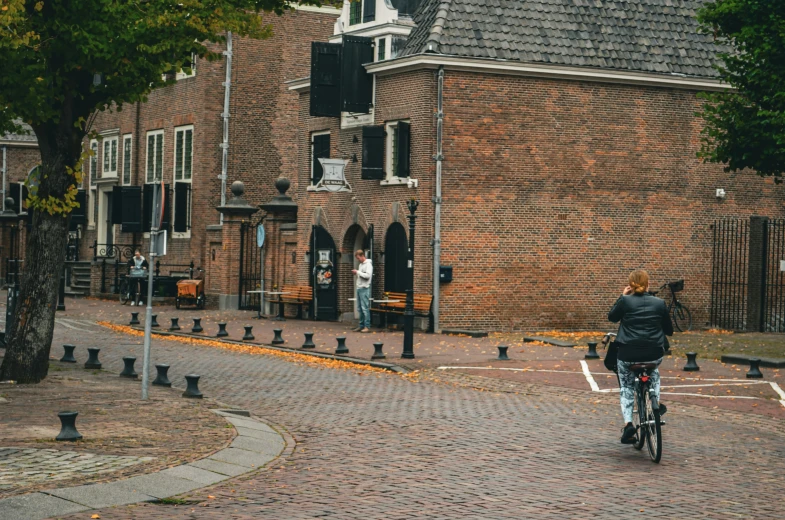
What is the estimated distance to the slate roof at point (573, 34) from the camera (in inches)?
1088

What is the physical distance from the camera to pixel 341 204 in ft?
101

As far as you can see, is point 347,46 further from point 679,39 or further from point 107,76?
point 107,76

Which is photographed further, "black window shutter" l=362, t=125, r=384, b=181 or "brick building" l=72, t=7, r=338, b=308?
"brick building" l=72, t=7, r=338, b=308

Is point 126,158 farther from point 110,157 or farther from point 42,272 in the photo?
point 42,272

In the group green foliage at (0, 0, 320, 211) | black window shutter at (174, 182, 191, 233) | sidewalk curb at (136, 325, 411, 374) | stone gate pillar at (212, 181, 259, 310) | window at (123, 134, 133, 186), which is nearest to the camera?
green foliage at (0, 0, 320, 211)

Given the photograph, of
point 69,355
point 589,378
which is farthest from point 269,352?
point 589,378

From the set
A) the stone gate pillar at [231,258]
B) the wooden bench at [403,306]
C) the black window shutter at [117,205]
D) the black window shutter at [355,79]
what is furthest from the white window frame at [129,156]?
the wooden bench at [403,306]

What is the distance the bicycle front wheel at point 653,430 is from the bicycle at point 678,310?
18.2 m

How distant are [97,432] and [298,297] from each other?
66.6ft

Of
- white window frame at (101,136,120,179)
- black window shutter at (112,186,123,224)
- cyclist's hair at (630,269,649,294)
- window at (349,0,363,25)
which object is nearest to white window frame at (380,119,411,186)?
window at (349,0,363,25)

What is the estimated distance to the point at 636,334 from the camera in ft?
36.7

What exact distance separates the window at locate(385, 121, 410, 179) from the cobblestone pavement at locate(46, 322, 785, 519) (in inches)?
457

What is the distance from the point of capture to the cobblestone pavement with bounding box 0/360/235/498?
9250 mm

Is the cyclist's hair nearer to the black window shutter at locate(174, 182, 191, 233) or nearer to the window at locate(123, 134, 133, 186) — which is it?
the black window shutter at locate(174, 182, 191, 233)
